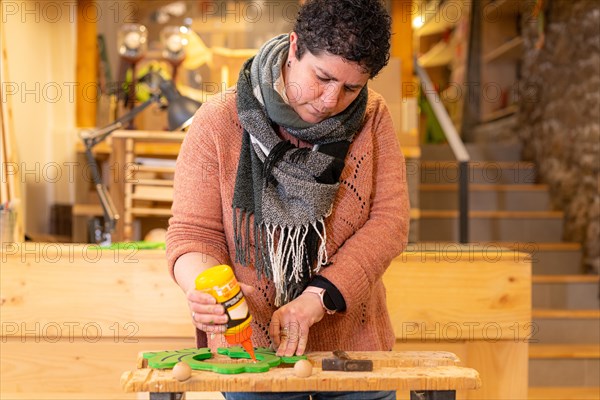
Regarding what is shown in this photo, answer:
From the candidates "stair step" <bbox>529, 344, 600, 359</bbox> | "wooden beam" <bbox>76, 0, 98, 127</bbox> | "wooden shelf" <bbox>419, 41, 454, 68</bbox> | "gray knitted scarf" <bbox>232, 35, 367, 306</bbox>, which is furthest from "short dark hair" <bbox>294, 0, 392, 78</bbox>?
"wooden shelf" <bbox>419, 41, 454, 68</bbox>

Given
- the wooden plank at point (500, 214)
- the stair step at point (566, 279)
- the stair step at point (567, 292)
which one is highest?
→ the wooden plank at point (500, 214)

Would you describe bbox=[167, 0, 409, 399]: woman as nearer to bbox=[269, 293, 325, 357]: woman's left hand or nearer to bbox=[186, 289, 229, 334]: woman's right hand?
bbox=[269, 293, 325, 357]: woman's left hand

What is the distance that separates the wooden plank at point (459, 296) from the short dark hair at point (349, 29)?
1117 mm

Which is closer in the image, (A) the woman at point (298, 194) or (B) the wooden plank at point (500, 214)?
(A) the woman at point (298, 194)

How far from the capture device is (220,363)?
55.7 inches

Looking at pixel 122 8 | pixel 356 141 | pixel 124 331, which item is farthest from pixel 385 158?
pixel 122 8

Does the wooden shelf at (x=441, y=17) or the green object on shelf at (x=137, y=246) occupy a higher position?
the wooden shelf at (x=441, y=17)

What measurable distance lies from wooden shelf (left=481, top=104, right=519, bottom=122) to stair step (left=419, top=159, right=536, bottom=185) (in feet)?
2.30

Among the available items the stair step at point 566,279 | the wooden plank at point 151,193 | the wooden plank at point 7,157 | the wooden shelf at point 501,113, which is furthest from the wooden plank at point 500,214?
the wooden plank at point 7,157

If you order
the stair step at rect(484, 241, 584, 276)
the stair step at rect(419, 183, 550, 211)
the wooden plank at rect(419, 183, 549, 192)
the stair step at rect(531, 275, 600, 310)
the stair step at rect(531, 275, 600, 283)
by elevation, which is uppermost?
the wooden plank at rect(419, 183, 549, 192)

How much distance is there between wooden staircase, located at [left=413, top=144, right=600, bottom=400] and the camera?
152 inches

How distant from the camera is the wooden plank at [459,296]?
2.48 meters

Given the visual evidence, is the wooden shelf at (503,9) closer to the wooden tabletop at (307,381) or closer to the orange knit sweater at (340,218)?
the orange knit sweater at (340,218)

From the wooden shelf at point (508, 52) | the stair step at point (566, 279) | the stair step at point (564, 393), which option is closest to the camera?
the stair step at point (564, 393)
